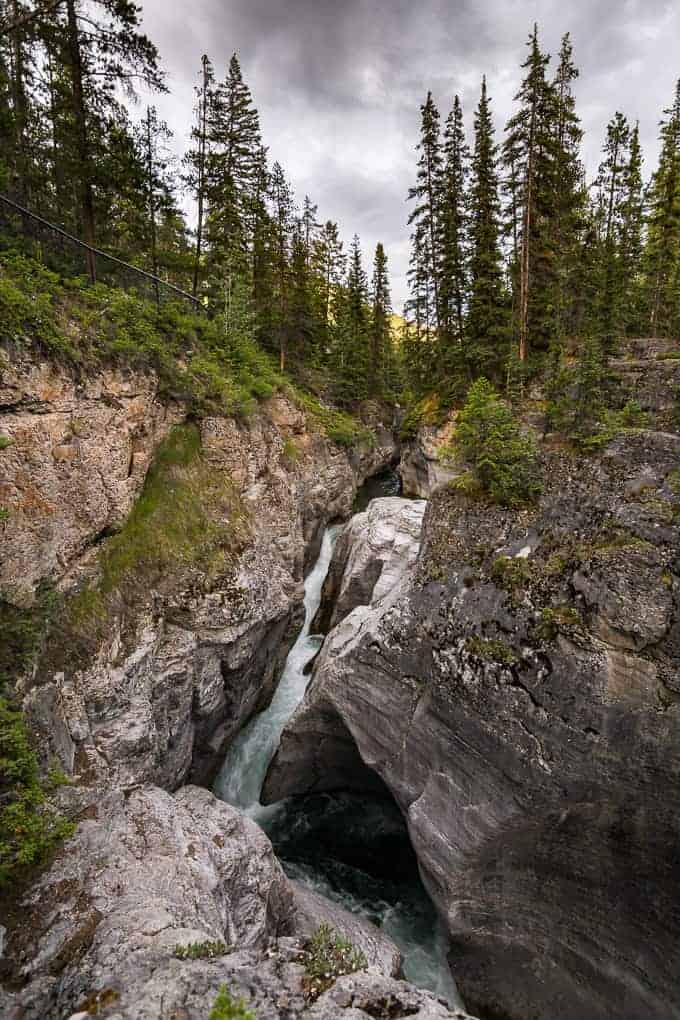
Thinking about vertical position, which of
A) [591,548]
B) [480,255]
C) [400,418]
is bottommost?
[591,548]

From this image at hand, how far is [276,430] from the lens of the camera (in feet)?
59.4

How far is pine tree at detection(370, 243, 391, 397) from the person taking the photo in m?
34.8

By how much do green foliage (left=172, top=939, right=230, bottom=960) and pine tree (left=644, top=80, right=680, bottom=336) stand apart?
3062 centimetres

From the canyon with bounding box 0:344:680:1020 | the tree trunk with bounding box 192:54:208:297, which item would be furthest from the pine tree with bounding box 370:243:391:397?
the canyon with bounding box 0:344:680:1020

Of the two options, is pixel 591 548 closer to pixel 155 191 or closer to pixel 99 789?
pixel 99 789

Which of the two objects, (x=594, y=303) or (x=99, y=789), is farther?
(x=594, y=303)

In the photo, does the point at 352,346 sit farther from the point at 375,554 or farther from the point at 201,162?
the point at 375,554

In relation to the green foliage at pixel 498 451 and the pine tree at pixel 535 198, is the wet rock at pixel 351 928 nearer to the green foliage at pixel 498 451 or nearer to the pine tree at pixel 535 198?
the green foliage at pixel 498 451

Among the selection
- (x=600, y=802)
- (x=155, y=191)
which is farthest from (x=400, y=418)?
(x=600, y=802)

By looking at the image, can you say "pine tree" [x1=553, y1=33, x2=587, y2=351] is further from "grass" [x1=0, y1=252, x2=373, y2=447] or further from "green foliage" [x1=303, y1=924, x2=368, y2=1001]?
"green foliage" [x1=303, y1=924, x2=368, y2=1001]

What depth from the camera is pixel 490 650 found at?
752 centimetres

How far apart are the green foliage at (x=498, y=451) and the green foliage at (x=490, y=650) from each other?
299cm

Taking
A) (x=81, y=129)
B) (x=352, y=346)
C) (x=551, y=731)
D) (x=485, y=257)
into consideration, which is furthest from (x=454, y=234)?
(x=551, y=731)

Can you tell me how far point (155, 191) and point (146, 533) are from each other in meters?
16.9
